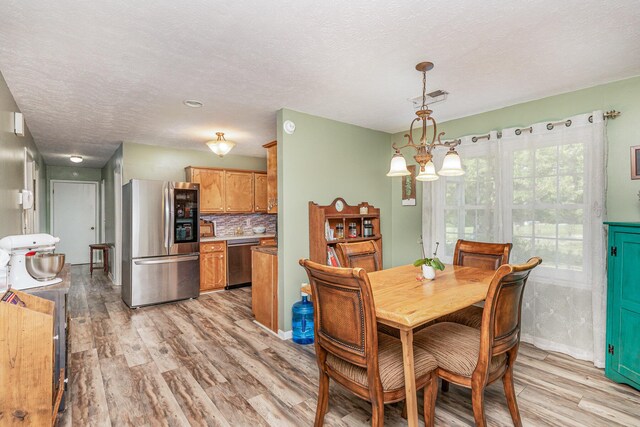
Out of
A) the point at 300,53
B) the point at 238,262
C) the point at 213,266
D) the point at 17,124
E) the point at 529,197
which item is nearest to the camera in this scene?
the point at 300,53

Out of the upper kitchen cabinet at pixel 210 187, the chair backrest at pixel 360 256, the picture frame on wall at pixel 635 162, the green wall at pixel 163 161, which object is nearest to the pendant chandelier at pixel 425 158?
the chair backrest at pixel 360 256

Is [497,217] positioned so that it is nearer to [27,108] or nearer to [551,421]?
[551,421]

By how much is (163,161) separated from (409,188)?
3983 mm

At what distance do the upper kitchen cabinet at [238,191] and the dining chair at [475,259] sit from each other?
3.95 metres

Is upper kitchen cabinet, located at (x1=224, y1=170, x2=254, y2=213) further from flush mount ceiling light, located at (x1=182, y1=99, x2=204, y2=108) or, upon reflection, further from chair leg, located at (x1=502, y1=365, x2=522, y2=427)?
chair leg, located at (x1=502, y1=365, x2=522, y2=427)

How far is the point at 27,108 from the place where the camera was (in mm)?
3303

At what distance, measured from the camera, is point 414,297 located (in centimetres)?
190

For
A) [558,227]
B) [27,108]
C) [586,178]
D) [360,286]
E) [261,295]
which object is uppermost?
[27,108]

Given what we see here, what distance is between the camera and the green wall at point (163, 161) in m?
5.00

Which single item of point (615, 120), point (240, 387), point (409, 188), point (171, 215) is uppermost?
point (615, 120)

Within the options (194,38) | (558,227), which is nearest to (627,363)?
(558,227)

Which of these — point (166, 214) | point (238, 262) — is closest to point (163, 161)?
point (166, 214)

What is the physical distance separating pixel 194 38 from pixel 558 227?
11.2ft

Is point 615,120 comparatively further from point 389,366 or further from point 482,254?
point 389,366
